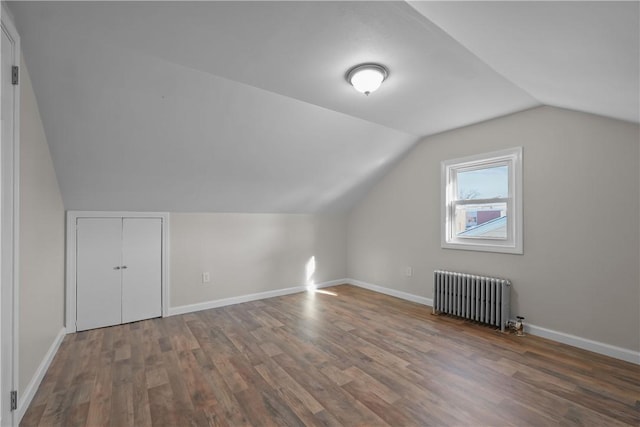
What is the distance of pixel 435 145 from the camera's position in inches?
156

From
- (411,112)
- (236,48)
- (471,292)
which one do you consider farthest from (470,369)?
(236,48)

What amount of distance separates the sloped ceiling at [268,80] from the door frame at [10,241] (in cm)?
27

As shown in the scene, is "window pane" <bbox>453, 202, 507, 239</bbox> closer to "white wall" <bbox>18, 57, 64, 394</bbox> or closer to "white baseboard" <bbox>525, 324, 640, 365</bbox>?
"white baseboard" <bbox>525, 324, 640, 365</bbox>

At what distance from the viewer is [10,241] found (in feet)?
5.18

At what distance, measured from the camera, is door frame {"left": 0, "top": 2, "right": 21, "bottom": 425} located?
1.51 metres

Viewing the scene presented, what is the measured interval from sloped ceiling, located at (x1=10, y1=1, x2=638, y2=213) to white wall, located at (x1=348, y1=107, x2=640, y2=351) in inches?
11.6

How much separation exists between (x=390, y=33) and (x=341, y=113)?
135 centimetres

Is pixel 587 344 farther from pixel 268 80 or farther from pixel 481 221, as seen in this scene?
pixel 268 80

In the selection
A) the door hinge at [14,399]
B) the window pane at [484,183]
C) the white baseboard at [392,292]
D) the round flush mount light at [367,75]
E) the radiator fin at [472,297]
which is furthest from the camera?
the white baseboard at [392,292]

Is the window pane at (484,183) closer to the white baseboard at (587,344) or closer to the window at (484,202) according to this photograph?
the window at (484,202)

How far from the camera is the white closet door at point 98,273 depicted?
3209 millimetres

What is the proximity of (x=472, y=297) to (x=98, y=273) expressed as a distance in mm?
4369

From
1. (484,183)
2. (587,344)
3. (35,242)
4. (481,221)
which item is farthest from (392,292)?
(35,242)

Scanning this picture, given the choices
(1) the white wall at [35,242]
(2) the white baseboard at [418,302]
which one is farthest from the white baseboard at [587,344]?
(1) the white wall at [35,242]
